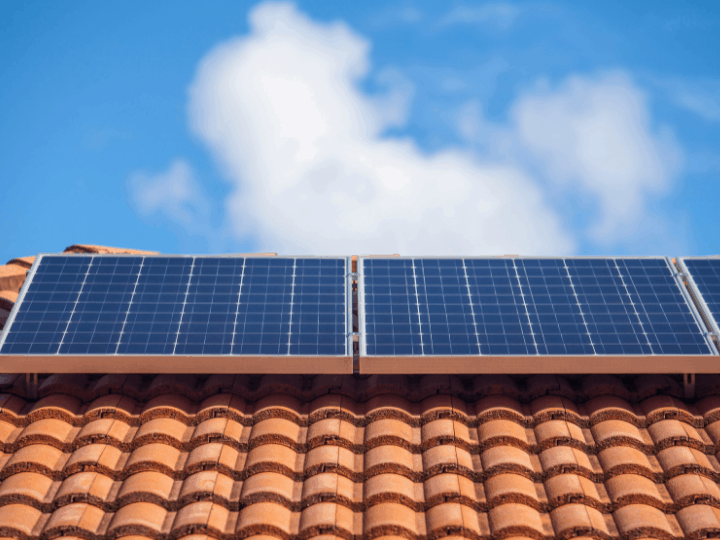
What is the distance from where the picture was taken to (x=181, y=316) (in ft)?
43.4

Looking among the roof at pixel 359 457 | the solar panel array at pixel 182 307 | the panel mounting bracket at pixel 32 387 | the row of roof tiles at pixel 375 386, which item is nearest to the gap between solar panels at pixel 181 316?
the solar panel array at pixel 182 307

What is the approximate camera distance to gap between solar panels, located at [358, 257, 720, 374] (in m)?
12.2

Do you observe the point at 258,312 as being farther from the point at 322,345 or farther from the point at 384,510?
the point at 384,510

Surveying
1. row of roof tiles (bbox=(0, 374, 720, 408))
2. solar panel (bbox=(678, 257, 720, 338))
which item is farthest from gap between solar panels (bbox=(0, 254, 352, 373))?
solar panel (bbox=(678, 257, 720, 338))

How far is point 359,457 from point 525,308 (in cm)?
491

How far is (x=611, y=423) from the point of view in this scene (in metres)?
11.6

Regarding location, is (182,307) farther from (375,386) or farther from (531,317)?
(531,317)

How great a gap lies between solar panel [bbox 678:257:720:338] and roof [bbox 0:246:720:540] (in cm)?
159

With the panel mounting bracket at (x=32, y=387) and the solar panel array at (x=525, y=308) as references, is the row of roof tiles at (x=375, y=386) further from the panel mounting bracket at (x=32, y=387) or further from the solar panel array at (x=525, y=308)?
the solar panel array at (x=525, y=308)

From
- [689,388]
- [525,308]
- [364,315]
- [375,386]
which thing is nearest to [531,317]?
→ [525,308]

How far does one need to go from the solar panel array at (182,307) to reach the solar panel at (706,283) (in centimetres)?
756

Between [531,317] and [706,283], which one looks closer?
[531,317]

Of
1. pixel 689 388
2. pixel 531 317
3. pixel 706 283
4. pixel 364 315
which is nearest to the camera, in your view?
pixel 689 388

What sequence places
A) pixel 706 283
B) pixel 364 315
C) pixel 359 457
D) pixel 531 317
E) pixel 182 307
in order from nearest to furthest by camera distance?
pixel 359 457 → pixel 364 315 → pixel 531 317 → pixel 182 307 → pixel 706 283
